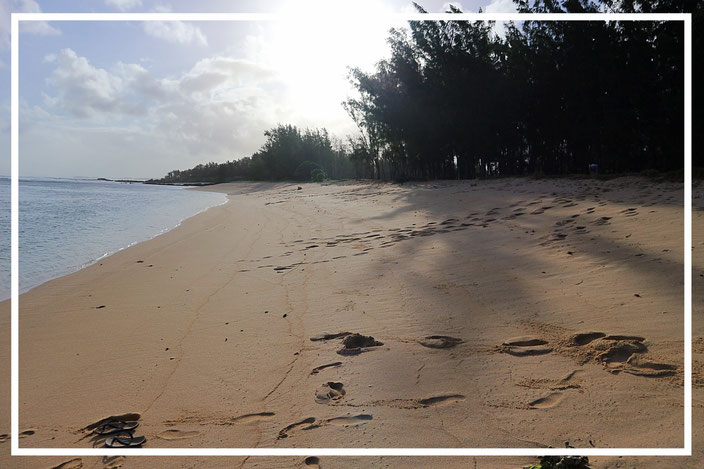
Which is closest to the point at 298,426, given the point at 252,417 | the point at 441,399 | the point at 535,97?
the point at 252,417

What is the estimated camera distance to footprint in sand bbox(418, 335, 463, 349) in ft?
8.58

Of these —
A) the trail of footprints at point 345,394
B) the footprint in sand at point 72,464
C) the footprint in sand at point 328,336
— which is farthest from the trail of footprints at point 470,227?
the footprint in sand at point 72,464

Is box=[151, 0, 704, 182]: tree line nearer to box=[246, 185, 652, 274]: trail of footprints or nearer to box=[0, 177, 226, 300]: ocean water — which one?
box=[246, 185, 652, 274]: trail of footprints

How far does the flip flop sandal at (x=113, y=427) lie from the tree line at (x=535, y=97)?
12799mm

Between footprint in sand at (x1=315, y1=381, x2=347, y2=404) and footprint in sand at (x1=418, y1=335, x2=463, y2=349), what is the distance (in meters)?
0.63

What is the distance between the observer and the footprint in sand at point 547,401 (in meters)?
1.91

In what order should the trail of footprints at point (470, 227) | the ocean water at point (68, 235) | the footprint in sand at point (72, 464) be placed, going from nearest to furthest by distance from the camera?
the footprint in sand at point (72, 464), the trail of footprints at point (470, 227), the ocean water at point (68, 235)

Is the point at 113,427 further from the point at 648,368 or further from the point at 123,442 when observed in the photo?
the point at 648,368

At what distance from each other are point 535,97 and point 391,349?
1526 centimetres

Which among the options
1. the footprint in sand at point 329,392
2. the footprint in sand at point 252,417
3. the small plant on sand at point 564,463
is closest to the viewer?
the small plant on sand at point 564,463

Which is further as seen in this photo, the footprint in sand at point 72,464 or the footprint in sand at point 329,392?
the footprint in sand at point 329,392

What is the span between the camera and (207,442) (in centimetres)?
187

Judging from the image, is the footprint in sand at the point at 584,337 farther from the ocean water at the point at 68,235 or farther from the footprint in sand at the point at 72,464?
the ocean water at the point at 68,235

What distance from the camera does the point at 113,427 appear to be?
2043 millimetres
